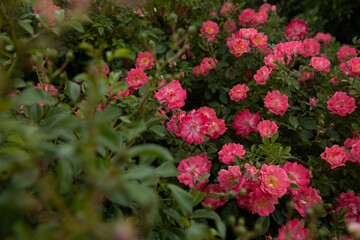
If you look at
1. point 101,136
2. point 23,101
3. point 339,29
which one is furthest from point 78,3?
point 339,29

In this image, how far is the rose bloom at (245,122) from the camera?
1391mm

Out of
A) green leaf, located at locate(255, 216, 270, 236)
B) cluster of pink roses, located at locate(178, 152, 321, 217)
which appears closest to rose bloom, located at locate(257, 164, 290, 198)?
cluster of pink roses, located at locate(178, 152, 321, 217)

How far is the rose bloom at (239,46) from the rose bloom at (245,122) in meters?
0.36

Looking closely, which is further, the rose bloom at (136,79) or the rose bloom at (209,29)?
the rose bloom at (209,29)

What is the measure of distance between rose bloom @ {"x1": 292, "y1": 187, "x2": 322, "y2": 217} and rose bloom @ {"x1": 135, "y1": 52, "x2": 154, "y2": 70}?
0.96m

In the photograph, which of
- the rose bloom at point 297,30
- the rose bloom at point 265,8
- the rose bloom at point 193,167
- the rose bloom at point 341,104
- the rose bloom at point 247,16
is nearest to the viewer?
the rose bloom at point 193,167

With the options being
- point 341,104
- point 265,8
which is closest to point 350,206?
point 341,104

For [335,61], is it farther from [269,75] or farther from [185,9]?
[185,9]

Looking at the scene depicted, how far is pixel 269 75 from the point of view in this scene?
1.52 metres

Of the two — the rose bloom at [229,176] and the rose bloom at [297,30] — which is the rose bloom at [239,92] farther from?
the rose bloom at [297,30]

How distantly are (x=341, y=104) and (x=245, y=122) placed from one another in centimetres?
48

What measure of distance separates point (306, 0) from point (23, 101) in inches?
130

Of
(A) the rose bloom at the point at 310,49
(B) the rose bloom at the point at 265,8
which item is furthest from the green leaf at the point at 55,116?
(B) the rose bloom at the point at 265,8

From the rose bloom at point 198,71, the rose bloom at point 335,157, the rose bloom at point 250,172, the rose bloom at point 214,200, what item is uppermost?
the rose bloom at point 198,71
